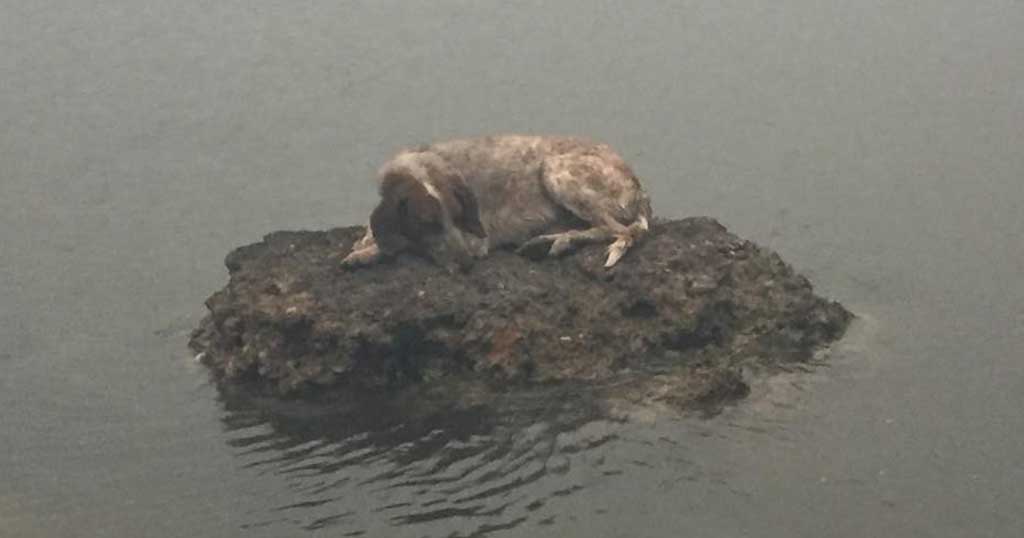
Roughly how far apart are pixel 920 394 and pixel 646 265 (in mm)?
2365

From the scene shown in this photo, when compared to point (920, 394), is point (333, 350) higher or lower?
higher

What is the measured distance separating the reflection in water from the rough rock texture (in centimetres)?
27

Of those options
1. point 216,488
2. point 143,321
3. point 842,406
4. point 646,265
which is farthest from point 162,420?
point 842,406

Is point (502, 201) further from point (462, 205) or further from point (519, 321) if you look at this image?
point (519, 321)

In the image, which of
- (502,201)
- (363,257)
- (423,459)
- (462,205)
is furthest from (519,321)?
(502,201)

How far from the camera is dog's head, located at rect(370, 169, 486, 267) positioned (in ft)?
44.5

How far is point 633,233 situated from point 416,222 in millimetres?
1707

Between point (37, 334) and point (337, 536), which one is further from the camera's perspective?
point (37, 334)

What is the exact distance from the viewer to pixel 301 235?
14.4m

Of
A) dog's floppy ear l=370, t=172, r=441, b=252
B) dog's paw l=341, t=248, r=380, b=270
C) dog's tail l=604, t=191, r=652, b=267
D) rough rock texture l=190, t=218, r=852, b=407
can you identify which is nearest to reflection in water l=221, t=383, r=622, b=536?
rough rock texture l=190, t=218, r=852, b=407

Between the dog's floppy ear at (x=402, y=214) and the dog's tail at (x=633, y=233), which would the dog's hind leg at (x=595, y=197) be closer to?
the dog's tail at (x=633, y=233)

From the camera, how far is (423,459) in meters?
12.2

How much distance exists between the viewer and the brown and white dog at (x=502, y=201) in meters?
13.6

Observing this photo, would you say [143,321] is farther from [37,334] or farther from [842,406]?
[842,406]
